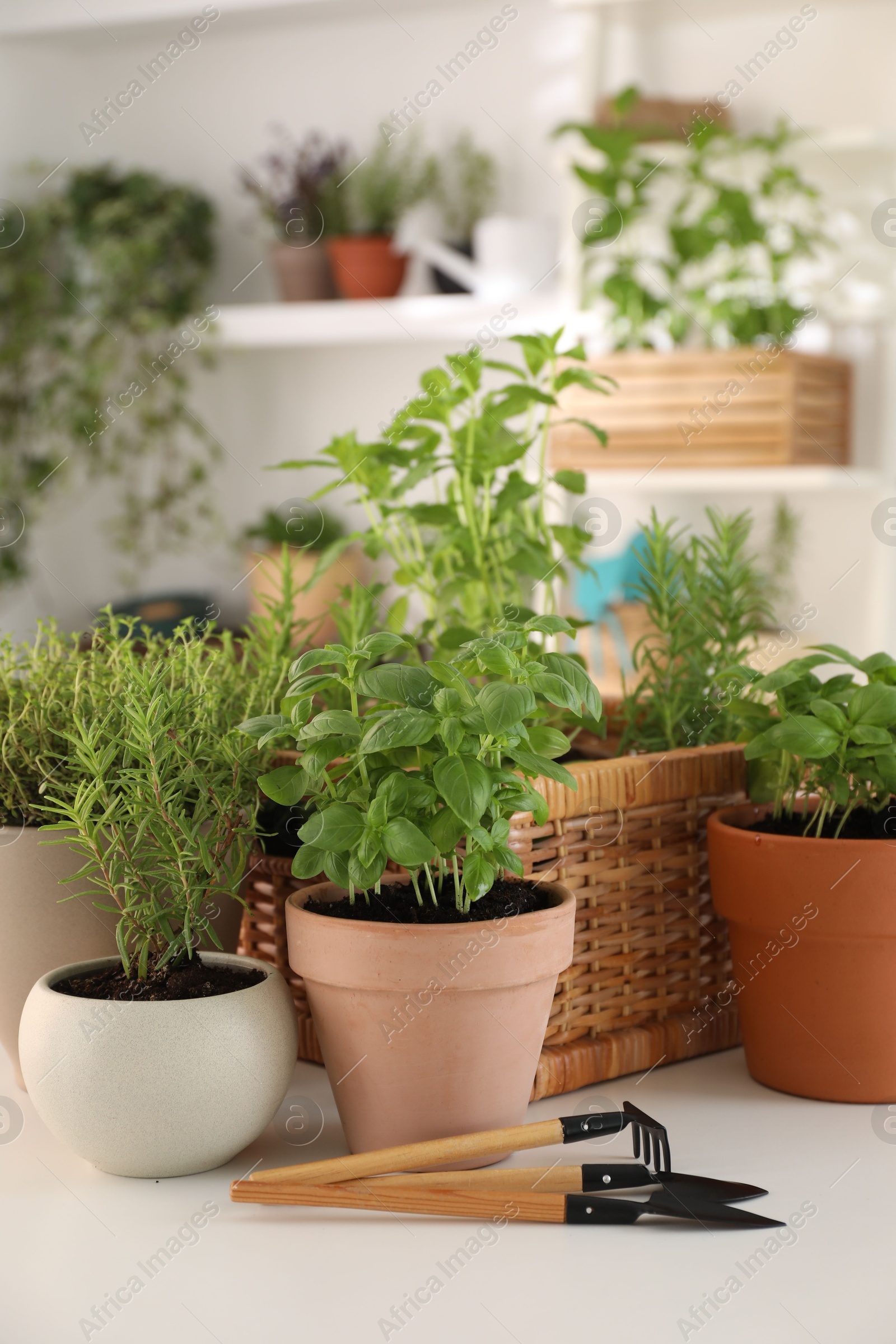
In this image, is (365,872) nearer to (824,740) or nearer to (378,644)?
(378,644)

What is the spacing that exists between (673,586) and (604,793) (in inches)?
9.2

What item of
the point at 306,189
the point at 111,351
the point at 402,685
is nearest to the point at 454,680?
the point at 402,685

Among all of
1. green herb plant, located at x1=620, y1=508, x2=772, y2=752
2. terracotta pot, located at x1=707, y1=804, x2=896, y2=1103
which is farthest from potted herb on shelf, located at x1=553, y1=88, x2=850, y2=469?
terracotta pot, located at x1=707, y1=804, x2=896, y2=1103

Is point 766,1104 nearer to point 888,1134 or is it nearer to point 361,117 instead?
point 888,1134

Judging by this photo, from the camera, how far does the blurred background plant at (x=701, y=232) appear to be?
210 centimetres

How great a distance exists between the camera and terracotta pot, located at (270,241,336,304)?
102 inches

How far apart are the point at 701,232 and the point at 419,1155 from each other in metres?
1.86

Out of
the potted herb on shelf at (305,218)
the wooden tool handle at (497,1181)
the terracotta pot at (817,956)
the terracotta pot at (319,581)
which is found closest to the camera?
the wooden tool handle at (497,1181)

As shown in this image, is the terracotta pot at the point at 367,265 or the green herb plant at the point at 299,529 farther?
the green herb plant at the point at 299,529

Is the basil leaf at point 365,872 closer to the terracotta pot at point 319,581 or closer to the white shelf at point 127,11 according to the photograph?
the terracotta pot at point 319,581

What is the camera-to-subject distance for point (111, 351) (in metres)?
2.81

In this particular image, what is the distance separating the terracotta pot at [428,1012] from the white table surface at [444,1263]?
0.17 feet

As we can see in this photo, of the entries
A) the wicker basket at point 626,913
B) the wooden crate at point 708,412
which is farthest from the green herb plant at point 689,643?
the wooden crate at point 708,412

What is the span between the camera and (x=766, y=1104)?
30.1 inches
